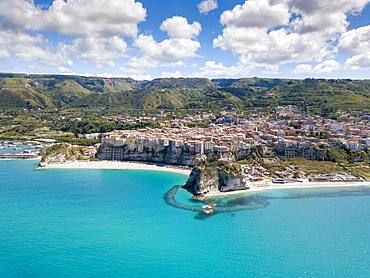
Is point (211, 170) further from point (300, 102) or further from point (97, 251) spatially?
point (300, 102)

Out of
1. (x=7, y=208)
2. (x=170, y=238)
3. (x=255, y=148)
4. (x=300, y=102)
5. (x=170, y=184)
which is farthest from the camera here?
(x=300, y=102)

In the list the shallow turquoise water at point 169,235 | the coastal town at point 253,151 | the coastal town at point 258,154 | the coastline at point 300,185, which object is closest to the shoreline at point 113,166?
the coastal town at point 258,154

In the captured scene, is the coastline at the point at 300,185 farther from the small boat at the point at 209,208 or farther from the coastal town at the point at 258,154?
the small boat at the point at 209,208

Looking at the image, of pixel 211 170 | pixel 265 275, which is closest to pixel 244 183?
pixel 211 170

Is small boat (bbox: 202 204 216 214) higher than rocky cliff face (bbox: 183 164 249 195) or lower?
lower

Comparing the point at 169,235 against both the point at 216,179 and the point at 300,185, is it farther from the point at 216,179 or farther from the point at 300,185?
the point at 300,185

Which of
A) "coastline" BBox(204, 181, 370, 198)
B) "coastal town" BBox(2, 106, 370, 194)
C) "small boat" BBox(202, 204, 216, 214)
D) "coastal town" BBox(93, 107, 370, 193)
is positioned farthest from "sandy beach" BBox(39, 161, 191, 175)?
"small boat" BBox(202, 204, 216, 214)

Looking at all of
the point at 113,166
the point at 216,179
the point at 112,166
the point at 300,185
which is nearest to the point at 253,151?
the point at 300,185

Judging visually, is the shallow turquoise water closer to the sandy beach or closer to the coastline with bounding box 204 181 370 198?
the coastline with bounding box 204 181 370 198
